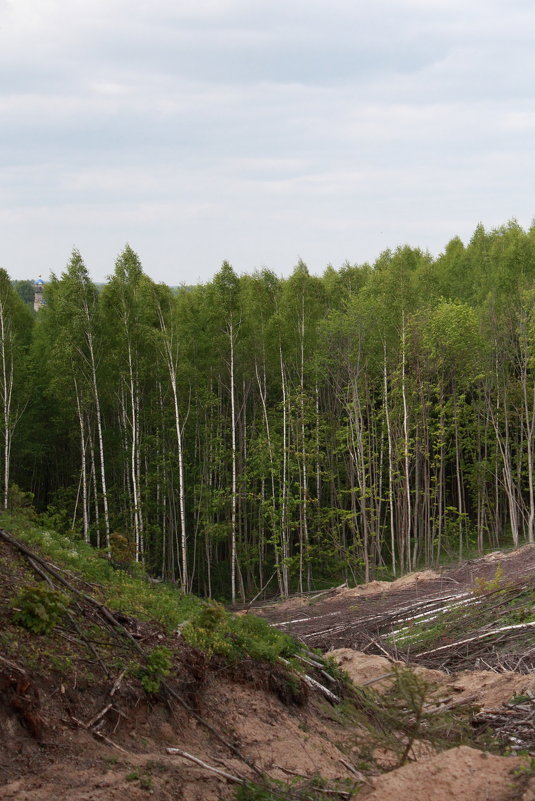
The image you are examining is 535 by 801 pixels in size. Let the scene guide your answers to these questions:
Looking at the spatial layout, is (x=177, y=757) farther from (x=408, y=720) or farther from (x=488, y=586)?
(x=488, y=586)

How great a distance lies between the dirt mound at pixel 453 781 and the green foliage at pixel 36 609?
309 centimetres

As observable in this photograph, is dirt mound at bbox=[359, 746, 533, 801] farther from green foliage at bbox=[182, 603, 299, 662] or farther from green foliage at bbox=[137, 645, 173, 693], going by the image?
green foliage at bbox=[182, 603, 299, 662]

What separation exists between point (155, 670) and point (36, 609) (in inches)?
47.2

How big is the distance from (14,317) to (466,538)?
18409 mm

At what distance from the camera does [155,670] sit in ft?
22.7

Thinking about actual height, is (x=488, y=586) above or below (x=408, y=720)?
below

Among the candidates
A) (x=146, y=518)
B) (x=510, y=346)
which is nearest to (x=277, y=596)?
(x=146, y=518)

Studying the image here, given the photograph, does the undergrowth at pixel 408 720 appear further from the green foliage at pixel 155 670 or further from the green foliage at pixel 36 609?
the green foliage at pixel 36 609

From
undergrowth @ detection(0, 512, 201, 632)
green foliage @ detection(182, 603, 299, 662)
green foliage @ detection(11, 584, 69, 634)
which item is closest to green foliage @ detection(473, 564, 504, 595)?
undergrowth @ detection(0, 512, 201, 632)

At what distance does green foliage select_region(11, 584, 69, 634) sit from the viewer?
679 cm

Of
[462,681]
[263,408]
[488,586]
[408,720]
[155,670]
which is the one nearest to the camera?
[155,670]

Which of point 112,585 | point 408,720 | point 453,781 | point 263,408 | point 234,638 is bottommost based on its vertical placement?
point 408,720

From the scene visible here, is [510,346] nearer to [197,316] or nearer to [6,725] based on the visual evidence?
[197,316]

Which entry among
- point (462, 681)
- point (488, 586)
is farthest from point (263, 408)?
point (462, 681)
